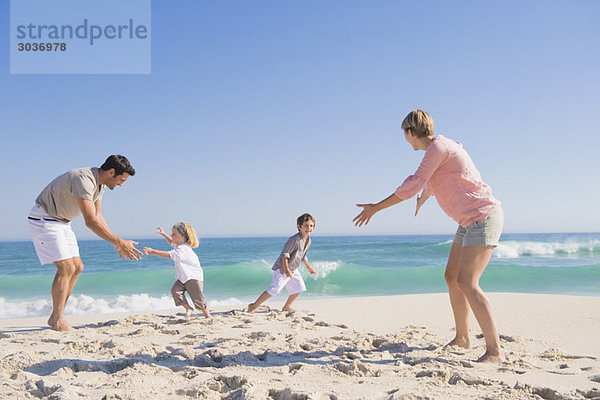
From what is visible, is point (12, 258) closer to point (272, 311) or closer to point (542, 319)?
point (272, 311)

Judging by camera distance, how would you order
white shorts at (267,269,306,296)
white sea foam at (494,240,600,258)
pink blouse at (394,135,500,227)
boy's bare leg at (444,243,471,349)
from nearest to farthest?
pink blouse at (394,135,500,227) → boy's bare leg at (444,243,471,349) → white shorts at (267,269,306,296) → white sea foam at (494,240,600,258)

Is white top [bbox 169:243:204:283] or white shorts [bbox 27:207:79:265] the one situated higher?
white shorts [bbox 27:207:79:265]

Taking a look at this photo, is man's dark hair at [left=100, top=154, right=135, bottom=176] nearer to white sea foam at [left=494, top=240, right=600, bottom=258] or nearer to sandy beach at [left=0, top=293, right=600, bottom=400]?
sandy beach at [left=0, top=293, right=600, bottom=400]

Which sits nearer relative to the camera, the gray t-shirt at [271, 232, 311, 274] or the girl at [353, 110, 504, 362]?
the girl at [353, 110, 504, 362]

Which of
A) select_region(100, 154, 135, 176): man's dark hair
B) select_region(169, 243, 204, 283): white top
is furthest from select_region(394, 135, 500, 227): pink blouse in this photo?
select_region(169, 243, 204, 283): white top

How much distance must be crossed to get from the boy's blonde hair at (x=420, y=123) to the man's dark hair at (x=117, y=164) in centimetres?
286

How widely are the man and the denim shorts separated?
2984 mm

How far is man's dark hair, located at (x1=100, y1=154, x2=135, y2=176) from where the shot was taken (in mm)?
4457

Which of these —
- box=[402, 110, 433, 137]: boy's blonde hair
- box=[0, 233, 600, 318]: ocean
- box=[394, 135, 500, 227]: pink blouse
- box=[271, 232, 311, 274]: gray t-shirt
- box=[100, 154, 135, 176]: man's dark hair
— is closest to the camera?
box=[394, 135, 500, 227]: pink blouse

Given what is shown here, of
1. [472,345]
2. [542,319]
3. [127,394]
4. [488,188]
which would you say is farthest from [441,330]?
[127,394]

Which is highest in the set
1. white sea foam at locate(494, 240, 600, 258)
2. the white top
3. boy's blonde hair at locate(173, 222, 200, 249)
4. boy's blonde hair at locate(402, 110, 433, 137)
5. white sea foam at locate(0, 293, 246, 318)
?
boy's blonde hair at locate(402, 110, 433, 137)

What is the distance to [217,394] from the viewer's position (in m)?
2.40

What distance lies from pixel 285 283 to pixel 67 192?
2882 mm

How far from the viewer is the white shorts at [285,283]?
583cm
